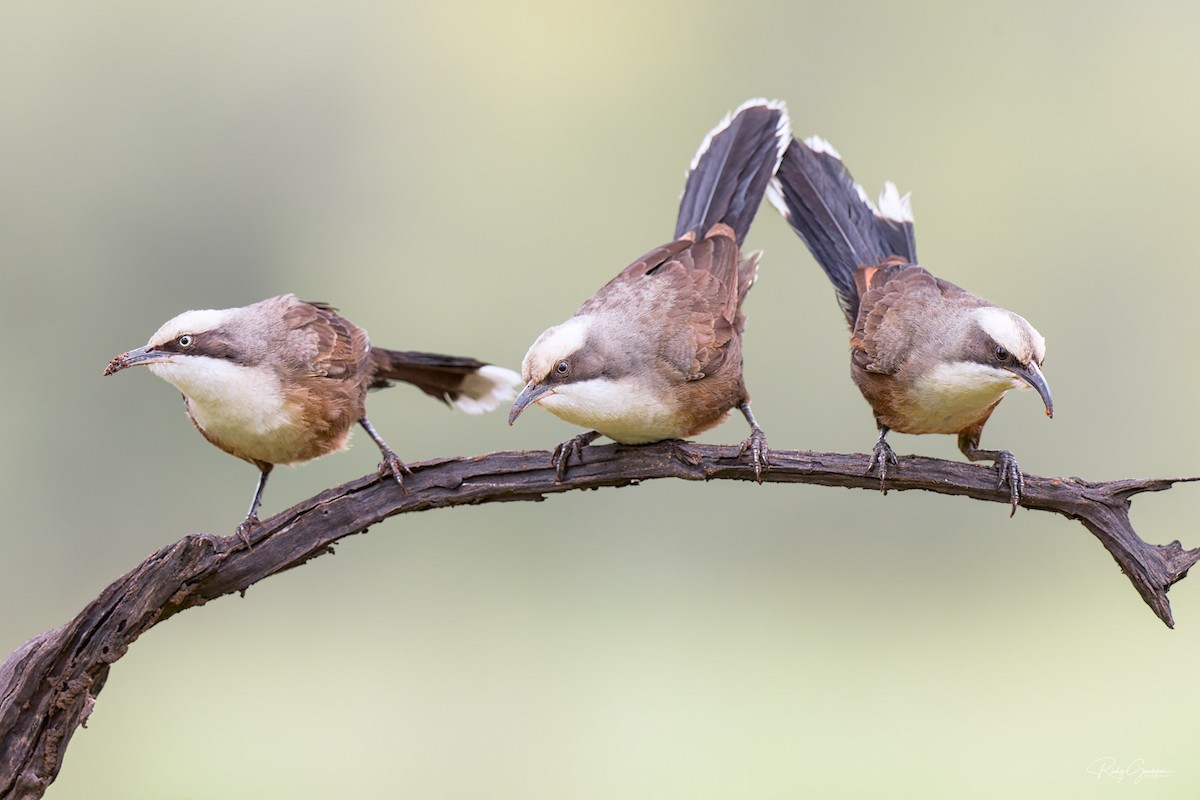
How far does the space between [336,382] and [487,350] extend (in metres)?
2.08

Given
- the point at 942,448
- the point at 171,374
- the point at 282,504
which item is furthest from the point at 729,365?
the point at 282,504

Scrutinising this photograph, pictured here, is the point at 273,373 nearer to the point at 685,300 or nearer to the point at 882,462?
the point at 685,300

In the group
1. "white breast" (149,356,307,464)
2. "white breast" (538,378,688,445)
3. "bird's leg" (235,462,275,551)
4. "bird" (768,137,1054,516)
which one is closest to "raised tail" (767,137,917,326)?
"bird" (768,137,1054,516)

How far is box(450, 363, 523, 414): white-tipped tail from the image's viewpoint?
389 centimetres

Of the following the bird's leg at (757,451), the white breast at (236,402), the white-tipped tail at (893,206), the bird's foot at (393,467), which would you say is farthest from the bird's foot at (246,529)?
the white-tipped tail at (893,206)

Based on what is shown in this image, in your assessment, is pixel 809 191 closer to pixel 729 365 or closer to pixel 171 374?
pixel 729 365

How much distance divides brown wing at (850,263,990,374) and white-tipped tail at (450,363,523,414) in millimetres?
1179

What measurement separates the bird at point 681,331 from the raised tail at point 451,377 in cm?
54

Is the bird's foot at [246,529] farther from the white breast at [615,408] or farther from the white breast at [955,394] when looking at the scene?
the white breast at [955,394]

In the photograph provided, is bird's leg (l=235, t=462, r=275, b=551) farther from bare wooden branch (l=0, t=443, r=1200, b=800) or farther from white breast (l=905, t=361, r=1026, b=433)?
white breast (l=905, t=361, r=1026, b=433)

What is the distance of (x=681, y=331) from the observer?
336cm

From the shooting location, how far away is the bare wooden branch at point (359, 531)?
312 centimetres

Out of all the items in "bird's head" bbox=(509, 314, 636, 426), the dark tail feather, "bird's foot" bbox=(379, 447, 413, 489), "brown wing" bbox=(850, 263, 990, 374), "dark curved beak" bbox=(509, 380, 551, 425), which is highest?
the dark tail feather

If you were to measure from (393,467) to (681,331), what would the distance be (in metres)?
0.94
